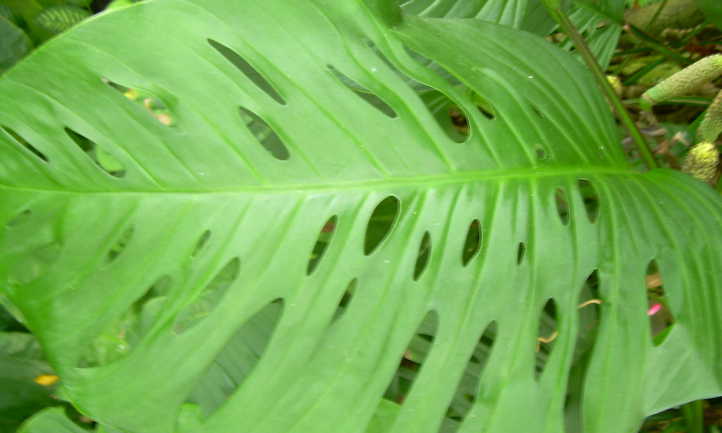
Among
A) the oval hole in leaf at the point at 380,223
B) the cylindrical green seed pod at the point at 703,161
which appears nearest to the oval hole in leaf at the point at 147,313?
the oval hole in leaf at the point at 380,223

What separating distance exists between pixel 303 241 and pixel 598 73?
447 millimetres

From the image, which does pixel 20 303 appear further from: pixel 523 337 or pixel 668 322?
pixel 668 322

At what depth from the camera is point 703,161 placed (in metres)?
0.79

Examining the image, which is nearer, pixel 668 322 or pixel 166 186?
pixel 166 186

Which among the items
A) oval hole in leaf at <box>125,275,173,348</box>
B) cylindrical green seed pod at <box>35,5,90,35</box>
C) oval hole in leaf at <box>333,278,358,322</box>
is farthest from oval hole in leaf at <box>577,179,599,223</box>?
cylindrical green seed pod at <box>35,5,90,35</box>

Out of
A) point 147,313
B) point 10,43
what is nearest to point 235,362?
point 147,313

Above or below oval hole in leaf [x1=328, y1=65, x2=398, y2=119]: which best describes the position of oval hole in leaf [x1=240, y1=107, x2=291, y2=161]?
below

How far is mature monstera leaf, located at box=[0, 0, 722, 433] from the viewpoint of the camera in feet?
1.87

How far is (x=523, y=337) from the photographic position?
1.98 feet

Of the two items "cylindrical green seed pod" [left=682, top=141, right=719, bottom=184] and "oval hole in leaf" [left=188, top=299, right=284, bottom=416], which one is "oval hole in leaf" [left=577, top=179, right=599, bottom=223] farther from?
"oval hole in leaf" [left=188, top=299, right=284, bottom=416]

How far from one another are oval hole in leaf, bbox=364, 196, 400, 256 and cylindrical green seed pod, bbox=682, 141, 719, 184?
0.37 meters

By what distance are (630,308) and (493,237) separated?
0.15 metres

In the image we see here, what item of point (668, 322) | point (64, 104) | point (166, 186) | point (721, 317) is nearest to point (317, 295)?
A: point (166, 186)

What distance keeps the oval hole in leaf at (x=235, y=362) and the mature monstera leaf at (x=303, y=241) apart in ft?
0.72
